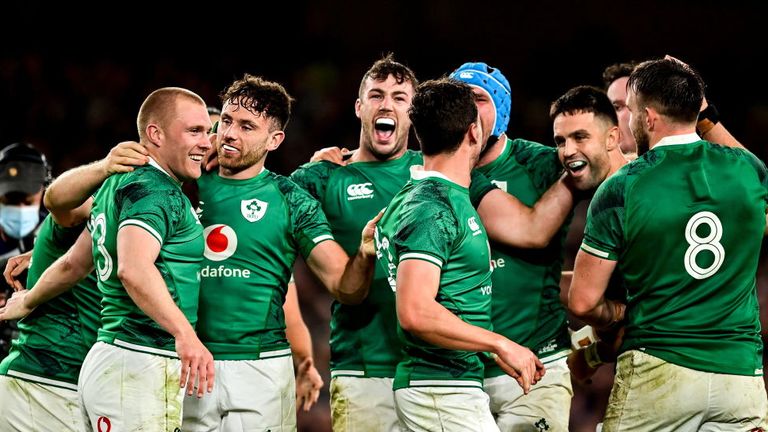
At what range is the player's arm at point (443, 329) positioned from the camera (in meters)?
4.21

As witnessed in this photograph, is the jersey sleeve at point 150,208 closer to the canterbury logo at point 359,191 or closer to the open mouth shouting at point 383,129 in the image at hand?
the canterbury logo at point 359,191

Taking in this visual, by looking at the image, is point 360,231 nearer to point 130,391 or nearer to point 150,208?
point 150,208

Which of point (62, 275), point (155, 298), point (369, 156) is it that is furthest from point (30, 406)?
point (369, 156)

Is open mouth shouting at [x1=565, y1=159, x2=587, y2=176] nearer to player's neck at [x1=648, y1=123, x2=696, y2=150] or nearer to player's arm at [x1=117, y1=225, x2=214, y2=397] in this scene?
player's neck at [x1=648, y1=123, x2=696, y2=150]

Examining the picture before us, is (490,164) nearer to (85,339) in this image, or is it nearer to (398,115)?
(398,115)

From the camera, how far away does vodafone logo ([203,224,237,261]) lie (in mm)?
5324

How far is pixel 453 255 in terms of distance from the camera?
4.47m

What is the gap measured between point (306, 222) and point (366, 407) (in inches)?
42.2

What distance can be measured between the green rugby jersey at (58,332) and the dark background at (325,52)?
22.6 feet

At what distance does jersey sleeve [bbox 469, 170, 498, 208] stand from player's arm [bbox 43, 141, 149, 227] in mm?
1671

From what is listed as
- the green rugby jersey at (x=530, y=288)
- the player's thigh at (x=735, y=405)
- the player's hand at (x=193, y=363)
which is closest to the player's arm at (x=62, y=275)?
the player's hand at (x=193, y=363)

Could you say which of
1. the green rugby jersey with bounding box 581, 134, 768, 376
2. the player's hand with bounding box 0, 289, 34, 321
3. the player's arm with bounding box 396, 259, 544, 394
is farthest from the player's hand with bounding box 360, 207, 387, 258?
the player's hand with bounding box 0, 289, 34, 321

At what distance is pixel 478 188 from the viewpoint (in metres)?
5.33

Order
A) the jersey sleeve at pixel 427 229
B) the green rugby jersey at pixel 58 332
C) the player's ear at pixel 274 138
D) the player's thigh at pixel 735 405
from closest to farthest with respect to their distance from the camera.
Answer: the jersey sleeve at pixel 427 229 < the player's thigh at pixel 735 405 < the green rugby jersey at pixel 58 332 < the player's ear at pixel 274 138
